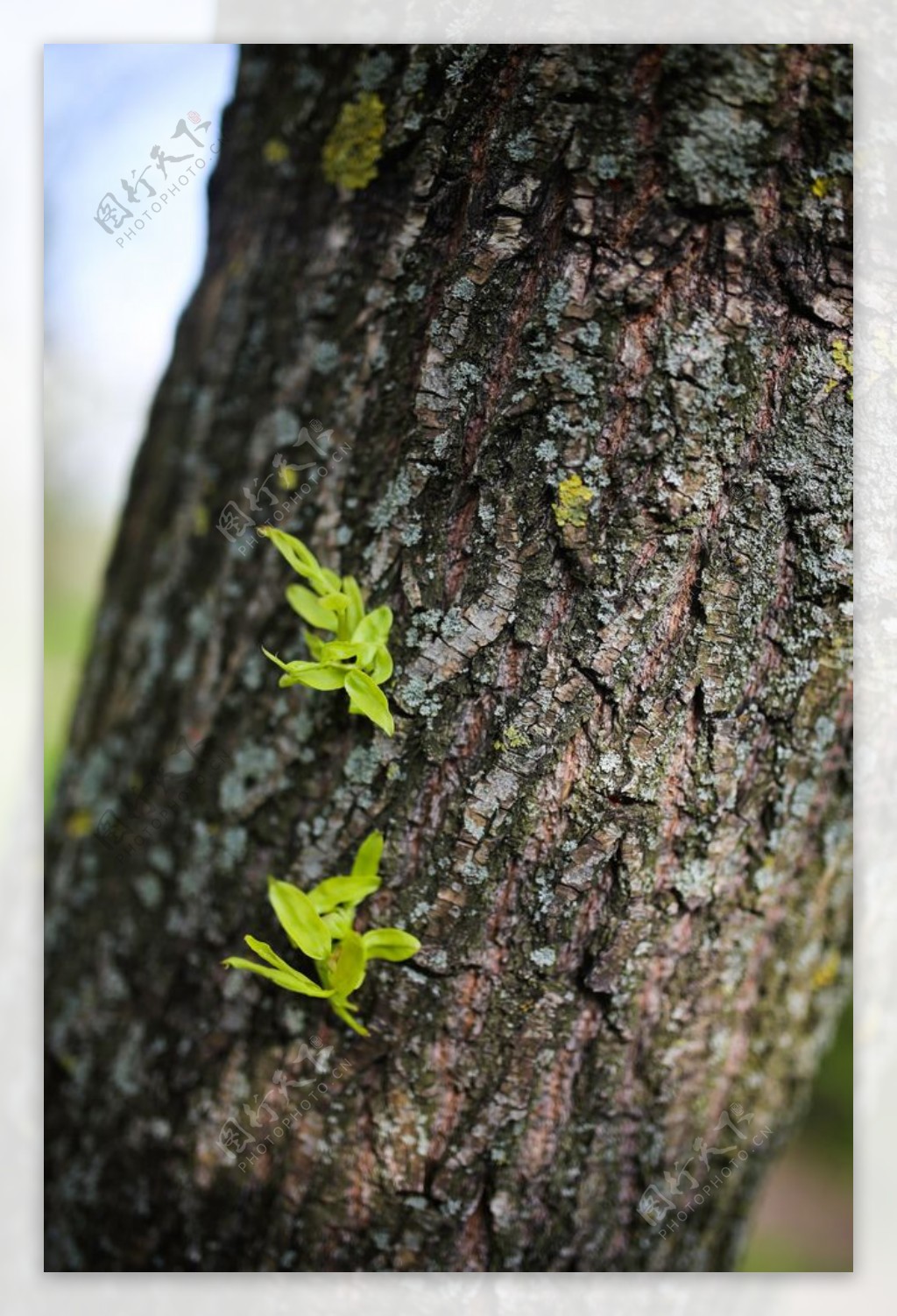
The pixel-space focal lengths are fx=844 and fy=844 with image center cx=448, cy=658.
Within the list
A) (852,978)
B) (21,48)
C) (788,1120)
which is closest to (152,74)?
(21,48)

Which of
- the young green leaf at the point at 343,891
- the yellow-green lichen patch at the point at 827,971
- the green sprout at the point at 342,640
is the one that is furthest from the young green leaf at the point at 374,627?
the yellow-green lichen patch at the point at 827,971

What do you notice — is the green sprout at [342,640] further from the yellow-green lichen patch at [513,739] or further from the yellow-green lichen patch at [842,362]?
the yellow-green lichen patch at [842,362]

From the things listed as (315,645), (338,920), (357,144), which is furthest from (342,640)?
(357,144)

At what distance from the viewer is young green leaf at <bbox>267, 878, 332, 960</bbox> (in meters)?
0.95

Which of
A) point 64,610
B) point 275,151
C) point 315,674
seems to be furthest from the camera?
point 64,610

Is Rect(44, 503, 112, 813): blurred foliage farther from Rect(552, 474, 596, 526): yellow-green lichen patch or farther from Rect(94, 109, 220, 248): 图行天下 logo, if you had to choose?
Rect(552, 474, 596, 526): yellow-green lichen patch

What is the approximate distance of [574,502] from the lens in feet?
3.07

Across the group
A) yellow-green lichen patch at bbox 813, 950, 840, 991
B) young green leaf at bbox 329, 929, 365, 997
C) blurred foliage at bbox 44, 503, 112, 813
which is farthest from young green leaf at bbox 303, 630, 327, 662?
yellow-green lichen patch at bbox 813, 950, 840, 991

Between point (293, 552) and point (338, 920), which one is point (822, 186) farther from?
point (338, 920)

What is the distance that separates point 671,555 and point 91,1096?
1142mm

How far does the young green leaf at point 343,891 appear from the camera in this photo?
0.98 metres

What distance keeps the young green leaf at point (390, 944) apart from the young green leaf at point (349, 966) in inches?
0.7

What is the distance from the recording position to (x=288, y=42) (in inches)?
44.4

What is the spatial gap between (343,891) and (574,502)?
0.52m
